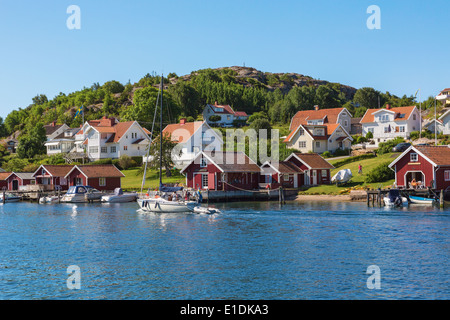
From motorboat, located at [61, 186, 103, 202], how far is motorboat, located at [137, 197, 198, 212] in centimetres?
2293

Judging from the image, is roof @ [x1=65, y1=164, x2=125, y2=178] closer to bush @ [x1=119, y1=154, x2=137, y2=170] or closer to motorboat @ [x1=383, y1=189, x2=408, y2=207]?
bush @ [x1=119, y1=154, x2=137, y2=170]

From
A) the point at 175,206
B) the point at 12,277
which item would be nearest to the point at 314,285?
the point at 12,277

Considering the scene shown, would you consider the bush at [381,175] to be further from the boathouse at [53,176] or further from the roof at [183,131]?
the boathouse at [53,176]

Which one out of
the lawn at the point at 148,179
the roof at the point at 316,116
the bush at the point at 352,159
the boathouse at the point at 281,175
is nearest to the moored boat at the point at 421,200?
the boathouse at the point at 281,175

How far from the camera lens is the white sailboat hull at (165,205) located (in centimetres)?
5625

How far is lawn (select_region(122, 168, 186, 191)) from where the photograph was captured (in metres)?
86.1

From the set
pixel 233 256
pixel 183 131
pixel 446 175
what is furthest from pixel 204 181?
pixel 233 256

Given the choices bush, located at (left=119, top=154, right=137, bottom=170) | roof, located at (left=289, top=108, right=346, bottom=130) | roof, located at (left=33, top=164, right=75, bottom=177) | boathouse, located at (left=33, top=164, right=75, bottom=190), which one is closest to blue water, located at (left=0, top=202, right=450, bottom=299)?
boathouse, located at (left=33, top=164, right=75, bottom=190)

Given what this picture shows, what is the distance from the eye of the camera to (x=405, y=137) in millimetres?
108250

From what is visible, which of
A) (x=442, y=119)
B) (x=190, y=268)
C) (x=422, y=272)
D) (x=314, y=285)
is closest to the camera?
(x=314, y=285)

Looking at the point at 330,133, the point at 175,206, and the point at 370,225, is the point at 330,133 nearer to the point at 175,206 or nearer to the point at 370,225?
the point at 175,206

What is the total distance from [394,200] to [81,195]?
45.3 metres
